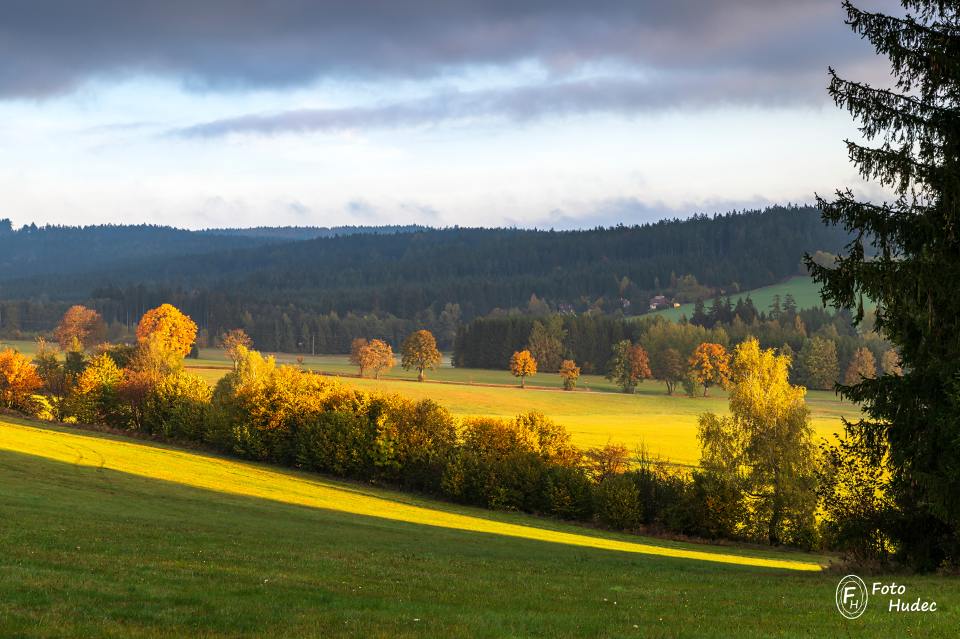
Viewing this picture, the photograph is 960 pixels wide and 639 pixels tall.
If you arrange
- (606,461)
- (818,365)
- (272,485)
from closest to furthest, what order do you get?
(272,485) < (606,461) < (818,365)

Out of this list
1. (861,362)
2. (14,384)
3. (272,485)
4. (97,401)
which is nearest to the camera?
(272,485)

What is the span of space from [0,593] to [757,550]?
46.4 meters

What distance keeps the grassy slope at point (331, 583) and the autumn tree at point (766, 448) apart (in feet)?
46.7

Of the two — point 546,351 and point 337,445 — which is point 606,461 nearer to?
point 337,445

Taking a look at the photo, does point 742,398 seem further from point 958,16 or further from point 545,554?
point 958,16

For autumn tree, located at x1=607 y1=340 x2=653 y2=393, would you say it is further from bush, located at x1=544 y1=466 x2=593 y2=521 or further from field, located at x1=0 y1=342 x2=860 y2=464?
bush, located at x1=544 y1=466 x2=593 y2=521

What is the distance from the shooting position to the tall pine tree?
19.4m

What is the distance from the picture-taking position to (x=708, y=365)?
495 feet

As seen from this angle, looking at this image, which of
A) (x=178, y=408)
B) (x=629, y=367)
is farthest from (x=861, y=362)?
(x=178, y=408)

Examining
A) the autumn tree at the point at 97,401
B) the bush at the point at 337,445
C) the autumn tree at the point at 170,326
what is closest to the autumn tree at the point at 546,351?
the autumn tree at the point at 170,326

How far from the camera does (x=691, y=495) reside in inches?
2229

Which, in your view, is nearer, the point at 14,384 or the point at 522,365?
the point at 14,384

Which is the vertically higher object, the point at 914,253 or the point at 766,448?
the point at 914,253

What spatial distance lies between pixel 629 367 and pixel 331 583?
145493 millimetres
